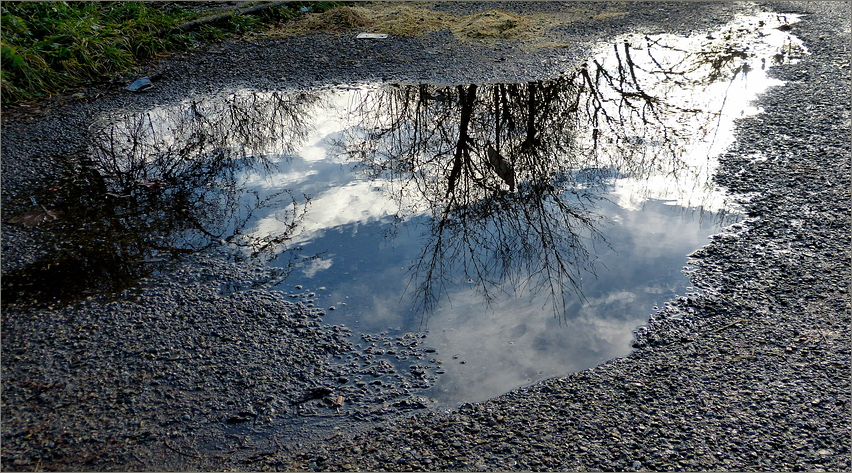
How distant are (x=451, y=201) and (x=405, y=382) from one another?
174 centimetres

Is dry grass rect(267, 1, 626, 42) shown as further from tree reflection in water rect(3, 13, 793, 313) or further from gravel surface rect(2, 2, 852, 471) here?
gravel surface rect(2, 2, 852, 471)

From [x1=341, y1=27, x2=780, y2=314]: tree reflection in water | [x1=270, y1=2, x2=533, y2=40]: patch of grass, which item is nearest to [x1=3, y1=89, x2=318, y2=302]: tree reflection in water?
[x1=341, y1=27, x2=780, y2=314]: tree reflection in water

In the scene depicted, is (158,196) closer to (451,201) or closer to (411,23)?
(451,201)

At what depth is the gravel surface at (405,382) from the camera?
2262 millimetres

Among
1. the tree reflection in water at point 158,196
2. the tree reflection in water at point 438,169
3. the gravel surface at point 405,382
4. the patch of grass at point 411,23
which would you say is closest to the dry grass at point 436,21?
the patch of grass at point 411,23

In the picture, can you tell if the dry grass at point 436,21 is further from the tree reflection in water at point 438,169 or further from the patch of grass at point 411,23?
the tree reflection in water at point 438,169

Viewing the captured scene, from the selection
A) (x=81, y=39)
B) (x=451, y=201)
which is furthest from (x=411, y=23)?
(x=451, y=201)

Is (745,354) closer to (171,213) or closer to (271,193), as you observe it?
(271,193)

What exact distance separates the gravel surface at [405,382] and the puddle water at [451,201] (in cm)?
17

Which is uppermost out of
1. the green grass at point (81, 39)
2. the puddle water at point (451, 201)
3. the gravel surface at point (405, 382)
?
the green grass at point (81, 39)

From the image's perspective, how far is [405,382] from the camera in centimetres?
265

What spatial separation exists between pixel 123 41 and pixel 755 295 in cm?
653

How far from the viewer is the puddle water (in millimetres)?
3090

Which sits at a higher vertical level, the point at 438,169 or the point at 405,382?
the point at 438,169
